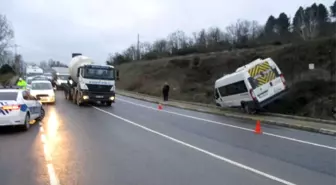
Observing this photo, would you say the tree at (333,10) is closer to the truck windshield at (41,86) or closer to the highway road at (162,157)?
the truck windshield at (41,86)

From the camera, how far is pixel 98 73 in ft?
95.2

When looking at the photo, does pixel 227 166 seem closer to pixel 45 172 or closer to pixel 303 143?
pixel 45 172

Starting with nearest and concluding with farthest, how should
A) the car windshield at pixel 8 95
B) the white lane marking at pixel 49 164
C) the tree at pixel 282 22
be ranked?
the white lane marking at pixel 49 164
the car windshield at pixel 8 95
the tree at pixel 282 22

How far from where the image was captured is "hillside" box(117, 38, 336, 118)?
2952 cm

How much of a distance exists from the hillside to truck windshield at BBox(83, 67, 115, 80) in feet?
38.1

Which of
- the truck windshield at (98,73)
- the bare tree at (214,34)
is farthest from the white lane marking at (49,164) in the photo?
the bare tree at (214,34)

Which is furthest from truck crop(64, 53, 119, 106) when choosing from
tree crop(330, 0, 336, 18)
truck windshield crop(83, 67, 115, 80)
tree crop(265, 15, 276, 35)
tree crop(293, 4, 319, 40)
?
tree crop(330, 0, 336, 18)

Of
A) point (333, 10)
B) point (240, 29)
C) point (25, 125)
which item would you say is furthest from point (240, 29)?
point (25, 125)

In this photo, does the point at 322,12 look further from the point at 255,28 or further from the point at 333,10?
the point at 255,28

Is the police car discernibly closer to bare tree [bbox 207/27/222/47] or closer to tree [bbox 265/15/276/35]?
bare tree [bbox 207/27/222/47]

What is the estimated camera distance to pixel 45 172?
7.84m

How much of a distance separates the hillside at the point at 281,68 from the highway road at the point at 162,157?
14468 millimetres

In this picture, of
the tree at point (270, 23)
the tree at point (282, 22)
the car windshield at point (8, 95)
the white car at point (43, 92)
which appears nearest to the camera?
the car windshield at point (8, 95)

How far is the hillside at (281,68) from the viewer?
29.5 metres
